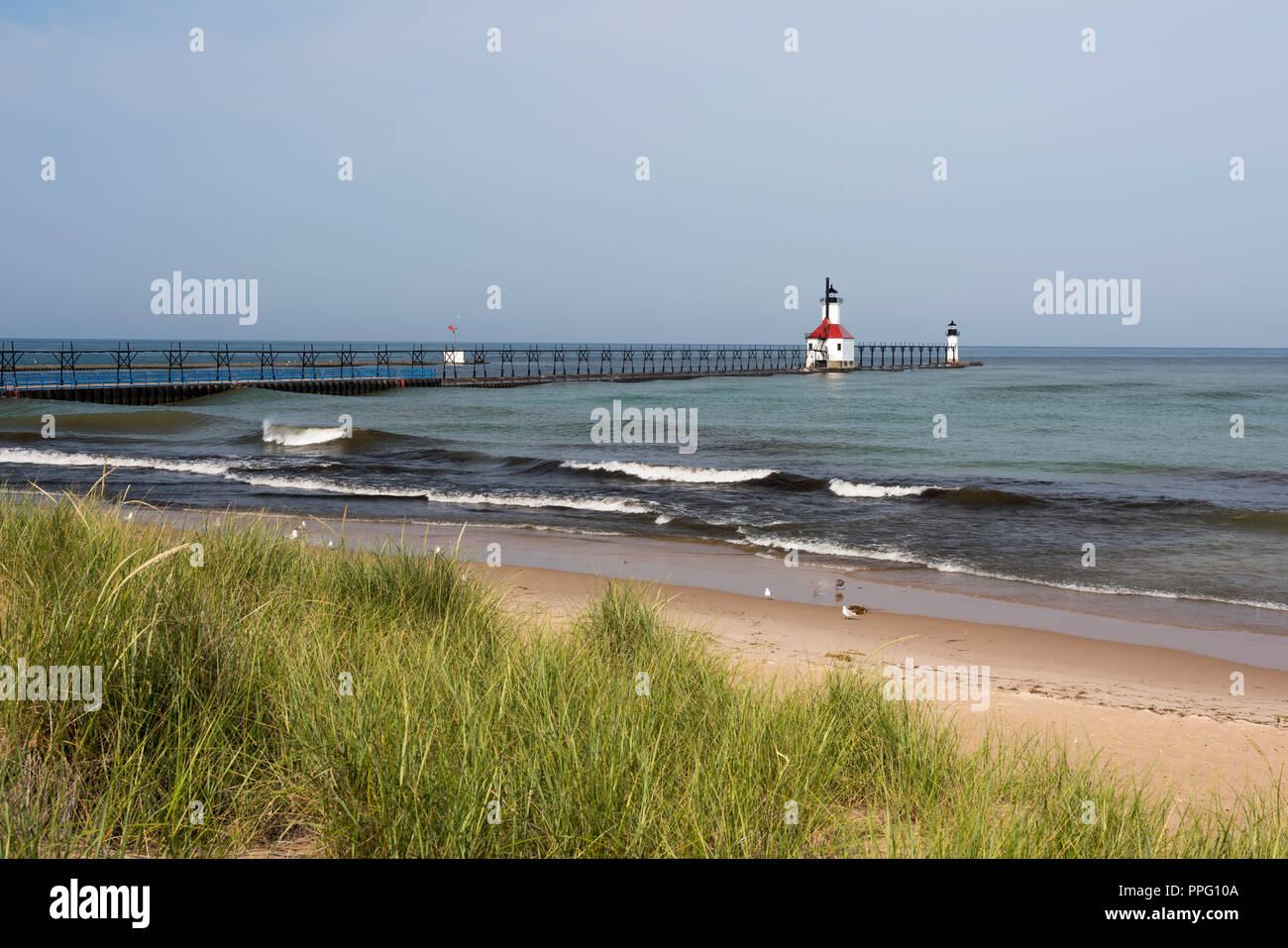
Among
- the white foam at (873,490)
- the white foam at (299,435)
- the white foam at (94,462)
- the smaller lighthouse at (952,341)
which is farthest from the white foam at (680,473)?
the smaller lighthouse at (952,341)

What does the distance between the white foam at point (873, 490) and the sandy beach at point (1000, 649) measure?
7036 millimetres

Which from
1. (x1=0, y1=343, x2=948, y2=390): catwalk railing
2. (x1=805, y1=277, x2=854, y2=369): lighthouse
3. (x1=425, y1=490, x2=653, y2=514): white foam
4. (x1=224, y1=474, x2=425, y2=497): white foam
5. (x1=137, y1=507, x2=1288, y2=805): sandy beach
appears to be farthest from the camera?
(x1=805, y1=277, x2=854, y2=369): lighthouse

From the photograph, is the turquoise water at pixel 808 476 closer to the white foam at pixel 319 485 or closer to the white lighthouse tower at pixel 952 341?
the white foam at pixel 319 485

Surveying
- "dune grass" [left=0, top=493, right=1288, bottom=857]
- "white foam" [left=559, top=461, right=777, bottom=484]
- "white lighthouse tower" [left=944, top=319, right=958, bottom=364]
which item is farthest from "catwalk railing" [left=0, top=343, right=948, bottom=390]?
"dune grass" [left=0, top=493, right=1288, bottom=857]

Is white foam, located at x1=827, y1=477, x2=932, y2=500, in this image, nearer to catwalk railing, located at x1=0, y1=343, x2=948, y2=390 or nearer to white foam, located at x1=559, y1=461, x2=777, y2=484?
white foam, located at x1=559, y1=461, x2=777, y2=484

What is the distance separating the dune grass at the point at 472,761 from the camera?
292 centimetres

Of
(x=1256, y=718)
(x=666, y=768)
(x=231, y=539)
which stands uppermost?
(x=231, y=539)

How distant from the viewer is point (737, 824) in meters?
3.07

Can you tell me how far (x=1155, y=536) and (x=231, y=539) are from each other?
13849 mm

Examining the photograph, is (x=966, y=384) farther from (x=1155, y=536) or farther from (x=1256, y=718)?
(x=1256, y=718)

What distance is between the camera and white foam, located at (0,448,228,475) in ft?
71.3

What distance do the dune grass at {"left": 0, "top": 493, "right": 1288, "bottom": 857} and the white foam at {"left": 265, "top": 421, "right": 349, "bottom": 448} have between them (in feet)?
86.1
